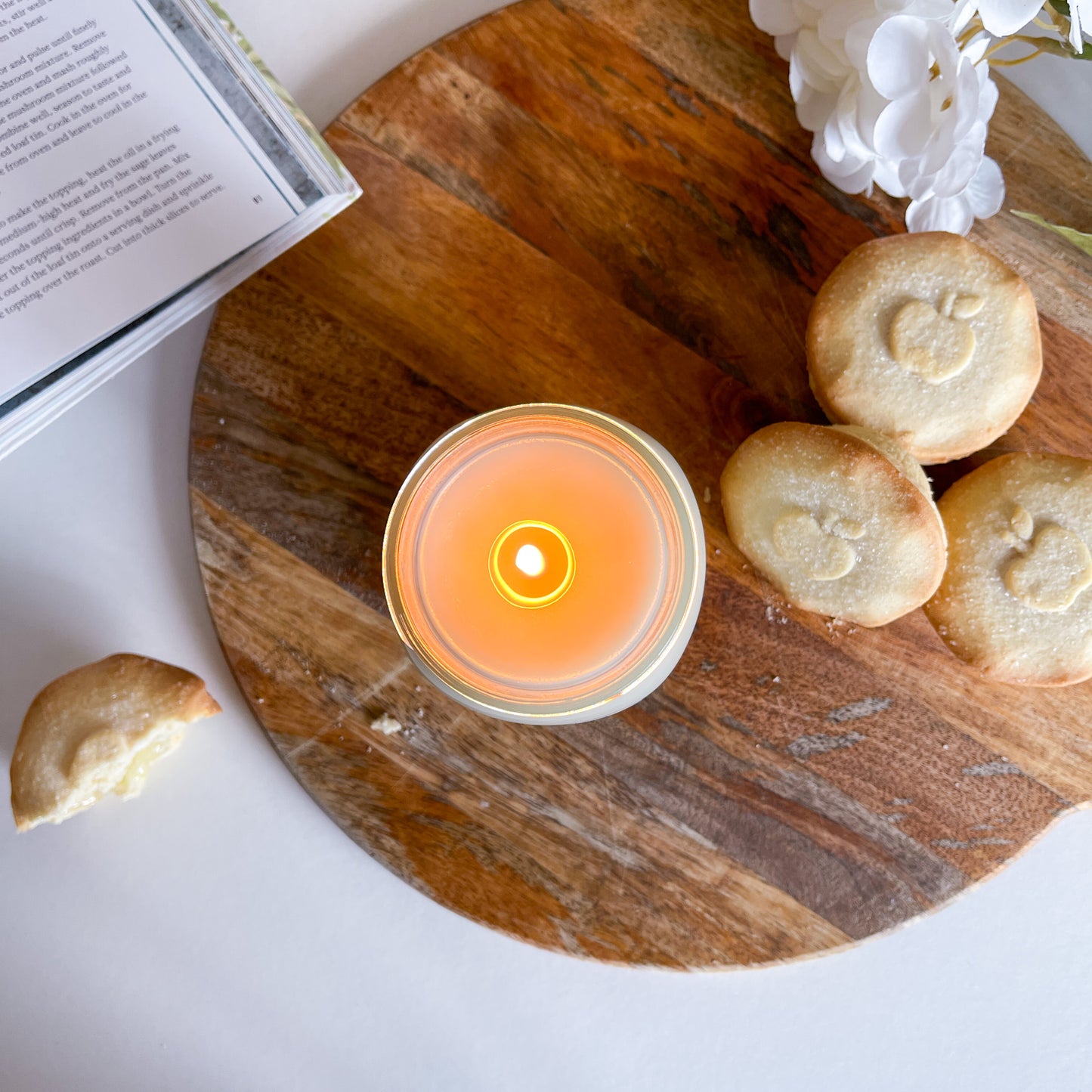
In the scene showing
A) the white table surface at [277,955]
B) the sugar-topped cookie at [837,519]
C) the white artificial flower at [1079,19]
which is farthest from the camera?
the white table surface at [277,955]

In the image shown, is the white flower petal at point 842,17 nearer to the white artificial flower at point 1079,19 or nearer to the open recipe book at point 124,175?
the white artificial flower at point 1079,19

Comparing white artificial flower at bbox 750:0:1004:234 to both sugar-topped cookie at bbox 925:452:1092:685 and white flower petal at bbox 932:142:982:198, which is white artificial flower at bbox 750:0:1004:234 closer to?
white flower petal at bbox 932:142:982:198

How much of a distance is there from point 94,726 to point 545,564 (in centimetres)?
41

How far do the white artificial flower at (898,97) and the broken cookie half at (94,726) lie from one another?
0.71 m

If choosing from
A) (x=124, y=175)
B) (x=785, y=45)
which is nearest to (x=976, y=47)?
(x=785, y=45)

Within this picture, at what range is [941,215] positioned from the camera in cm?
75

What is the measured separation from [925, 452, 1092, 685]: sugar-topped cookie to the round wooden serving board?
0.04 m

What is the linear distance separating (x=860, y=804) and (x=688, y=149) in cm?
59

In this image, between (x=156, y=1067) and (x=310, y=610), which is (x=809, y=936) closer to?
(x=310, y=610)

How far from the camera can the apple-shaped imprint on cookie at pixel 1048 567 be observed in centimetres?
73

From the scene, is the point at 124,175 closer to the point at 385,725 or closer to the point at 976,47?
the point at 385,725

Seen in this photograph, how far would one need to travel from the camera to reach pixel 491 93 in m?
0.79

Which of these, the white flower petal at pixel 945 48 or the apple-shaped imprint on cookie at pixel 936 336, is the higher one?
the white flower petal at pixel 945 48

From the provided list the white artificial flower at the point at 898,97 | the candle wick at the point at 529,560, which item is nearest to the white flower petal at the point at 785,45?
the white artificial flower at the point at 898,97
